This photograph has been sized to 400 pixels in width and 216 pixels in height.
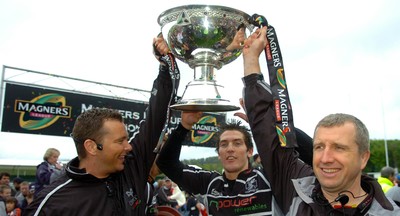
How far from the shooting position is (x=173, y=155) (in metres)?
3.12

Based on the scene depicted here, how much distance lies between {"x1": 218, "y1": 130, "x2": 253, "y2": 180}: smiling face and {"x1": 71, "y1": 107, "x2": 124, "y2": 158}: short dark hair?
3.40 feet

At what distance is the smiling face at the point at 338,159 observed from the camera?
6.15ft

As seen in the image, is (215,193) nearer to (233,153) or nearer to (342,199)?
(233,153)

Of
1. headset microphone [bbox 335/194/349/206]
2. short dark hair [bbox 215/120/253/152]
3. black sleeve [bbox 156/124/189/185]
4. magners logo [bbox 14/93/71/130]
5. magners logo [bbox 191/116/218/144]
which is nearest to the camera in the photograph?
headset microphone [bbox 335/194/349/206]

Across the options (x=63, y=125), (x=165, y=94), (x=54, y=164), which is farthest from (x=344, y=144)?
(x=63, y=125)

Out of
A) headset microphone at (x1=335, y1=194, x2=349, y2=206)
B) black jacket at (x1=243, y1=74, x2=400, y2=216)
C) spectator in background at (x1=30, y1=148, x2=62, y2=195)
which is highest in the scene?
black jacket at (x1=243, y1=74, x2=400, y2=216)

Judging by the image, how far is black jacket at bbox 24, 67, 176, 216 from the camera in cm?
221

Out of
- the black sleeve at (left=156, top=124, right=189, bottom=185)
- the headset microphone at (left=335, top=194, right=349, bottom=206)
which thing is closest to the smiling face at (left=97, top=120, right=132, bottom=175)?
the black sleeve at (left=156, top=124, right=189, bottom=185)

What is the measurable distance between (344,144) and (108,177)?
1464mm

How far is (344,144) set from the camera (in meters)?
1.89

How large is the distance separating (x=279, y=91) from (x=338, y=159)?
0.54 m

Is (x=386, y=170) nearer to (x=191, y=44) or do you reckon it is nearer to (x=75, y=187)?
(x=191, y=44)

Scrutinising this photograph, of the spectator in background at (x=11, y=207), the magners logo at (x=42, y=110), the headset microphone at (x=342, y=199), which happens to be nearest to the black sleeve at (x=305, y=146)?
the headset microphone at (x=342, y=199)

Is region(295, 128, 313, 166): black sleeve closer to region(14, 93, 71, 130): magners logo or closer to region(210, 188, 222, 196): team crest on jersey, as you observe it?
region(210, 188, 222, 196): team crest on jersey
